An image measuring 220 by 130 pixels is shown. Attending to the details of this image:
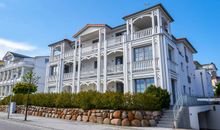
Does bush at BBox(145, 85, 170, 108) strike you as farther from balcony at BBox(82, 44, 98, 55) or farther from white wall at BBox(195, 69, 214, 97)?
white wall at BBox(195, 69, 214, 97)

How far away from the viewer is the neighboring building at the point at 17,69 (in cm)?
3781

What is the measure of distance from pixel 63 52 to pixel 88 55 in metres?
5.91

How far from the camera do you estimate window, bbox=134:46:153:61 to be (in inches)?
716

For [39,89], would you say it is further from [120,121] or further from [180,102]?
[180,102]

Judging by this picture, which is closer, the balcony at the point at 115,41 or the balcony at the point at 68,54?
the balcony at the point at 115,41

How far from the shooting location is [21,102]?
2416 centimetres

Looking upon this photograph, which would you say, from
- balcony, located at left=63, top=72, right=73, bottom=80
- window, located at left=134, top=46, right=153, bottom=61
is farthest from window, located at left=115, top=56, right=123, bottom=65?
balcony, located at left=63, top=72, right=73, bottom=80

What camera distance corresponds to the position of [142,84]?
17.8 metres

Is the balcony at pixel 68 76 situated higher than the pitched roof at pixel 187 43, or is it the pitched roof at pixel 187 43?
the pitched roof at pixel 187 43

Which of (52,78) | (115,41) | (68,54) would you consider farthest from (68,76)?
(115,41)

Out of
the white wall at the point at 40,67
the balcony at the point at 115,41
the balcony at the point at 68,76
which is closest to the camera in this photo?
the balcony at the point at 115,41

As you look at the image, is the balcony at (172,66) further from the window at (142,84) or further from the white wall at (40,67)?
the white wall at (40,67)

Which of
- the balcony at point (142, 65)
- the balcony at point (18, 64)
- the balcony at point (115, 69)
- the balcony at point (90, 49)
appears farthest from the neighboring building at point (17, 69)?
the balcony at point (142, 65)

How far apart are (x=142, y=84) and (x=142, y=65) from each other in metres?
2.01
